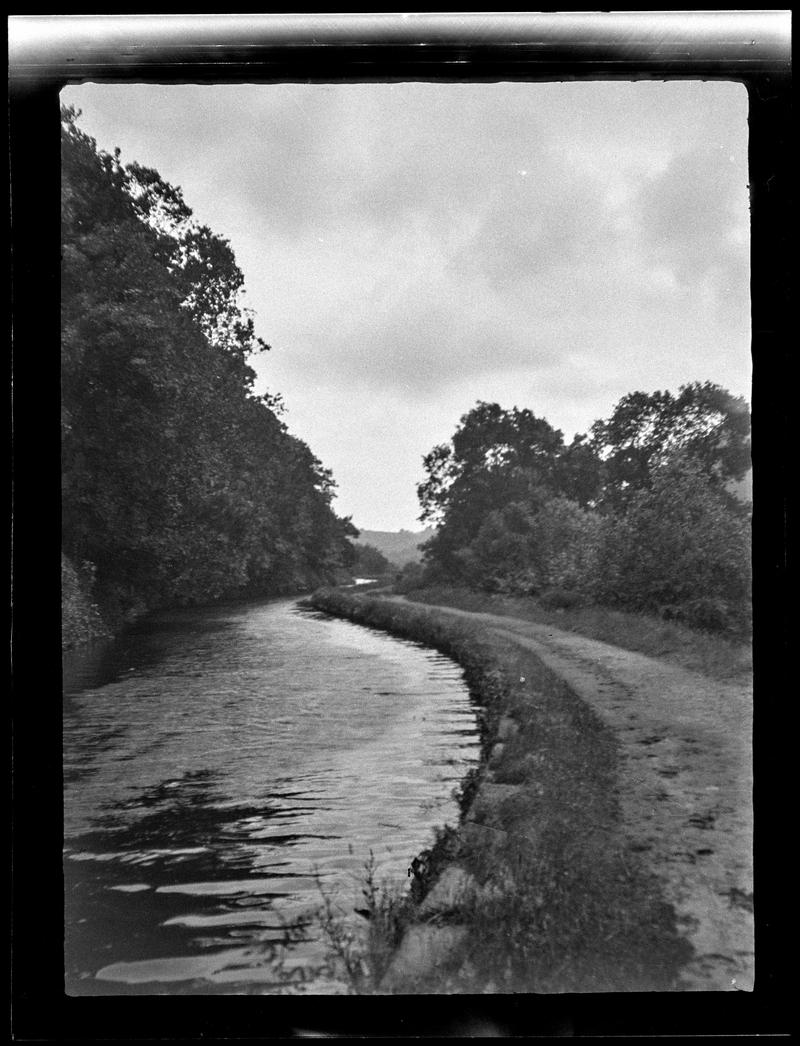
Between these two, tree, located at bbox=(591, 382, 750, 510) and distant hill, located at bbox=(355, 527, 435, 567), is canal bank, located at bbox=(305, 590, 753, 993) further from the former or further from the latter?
tree, located at bbox=(591, 382, 750, 510)

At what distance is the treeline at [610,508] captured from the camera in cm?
270

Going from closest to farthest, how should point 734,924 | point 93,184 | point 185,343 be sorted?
1. point 734,924
2. point 93,184
3. point 185,343

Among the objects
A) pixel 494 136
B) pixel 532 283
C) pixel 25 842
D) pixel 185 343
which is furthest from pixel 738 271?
pixel 25 842

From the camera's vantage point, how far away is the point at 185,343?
287 cm

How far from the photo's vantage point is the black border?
2.58 metres

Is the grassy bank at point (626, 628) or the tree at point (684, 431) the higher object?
the tree at point (684, 431)

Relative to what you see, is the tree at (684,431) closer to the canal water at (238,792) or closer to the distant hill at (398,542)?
the distant hill at (398,542)

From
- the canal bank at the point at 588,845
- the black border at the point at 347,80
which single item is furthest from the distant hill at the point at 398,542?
the black border at the point at 347,80

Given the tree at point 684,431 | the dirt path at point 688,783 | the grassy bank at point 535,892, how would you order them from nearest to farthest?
the grassy bank at point 535,892 → the dirt path at point 688,783 → the tree at point 684,431

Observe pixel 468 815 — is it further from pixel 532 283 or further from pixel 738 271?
pixel 738 271

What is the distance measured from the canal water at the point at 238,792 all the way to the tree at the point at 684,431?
110cm

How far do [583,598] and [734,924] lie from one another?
4.10 ft

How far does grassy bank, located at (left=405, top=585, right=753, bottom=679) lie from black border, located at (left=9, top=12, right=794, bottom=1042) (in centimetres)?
14

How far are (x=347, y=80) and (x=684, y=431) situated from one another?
1.85m
